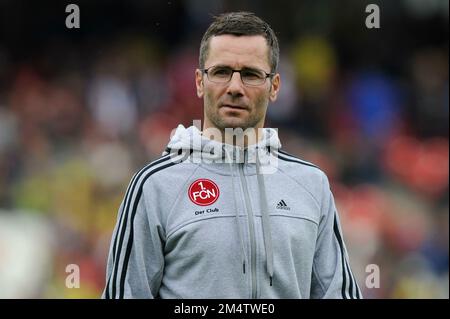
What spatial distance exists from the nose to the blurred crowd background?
446 centimetres

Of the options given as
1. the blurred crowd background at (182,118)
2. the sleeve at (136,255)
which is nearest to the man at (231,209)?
the sleeve at (136,255)

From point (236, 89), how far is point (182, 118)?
5737 mm

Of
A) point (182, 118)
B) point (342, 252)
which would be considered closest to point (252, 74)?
point (342, 252)

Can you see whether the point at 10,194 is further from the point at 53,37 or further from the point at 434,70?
the point at 434,70

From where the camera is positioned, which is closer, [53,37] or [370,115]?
[370,115]

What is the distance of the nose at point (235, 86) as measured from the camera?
10.5 feet

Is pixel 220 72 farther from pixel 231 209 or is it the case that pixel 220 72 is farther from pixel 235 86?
pixel 231 209

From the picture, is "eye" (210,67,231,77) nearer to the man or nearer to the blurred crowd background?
the man

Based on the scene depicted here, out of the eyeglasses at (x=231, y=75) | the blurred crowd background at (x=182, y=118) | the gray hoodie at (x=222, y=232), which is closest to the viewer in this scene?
the gray hoodie at (x=222, y=232)

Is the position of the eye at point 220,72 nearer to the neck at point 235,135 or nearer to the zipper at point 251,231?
the neck at point 235,135

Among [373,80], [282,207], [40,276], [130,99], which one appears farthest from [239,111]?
[373,80]

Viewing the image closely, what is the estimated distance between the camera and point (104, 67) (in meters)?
9.55

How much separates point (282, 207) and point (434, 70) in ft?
23.9

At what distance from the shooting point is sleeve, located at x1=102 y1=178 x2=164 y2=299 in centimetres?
314
